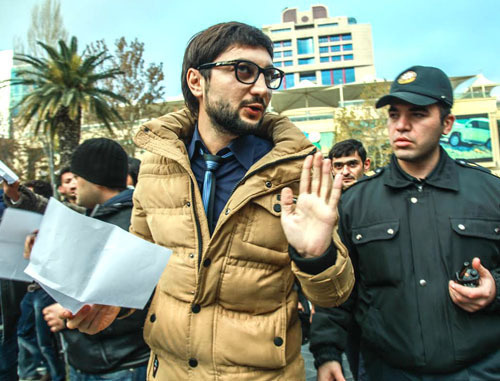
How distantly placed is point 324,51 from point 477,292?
88.9 meters

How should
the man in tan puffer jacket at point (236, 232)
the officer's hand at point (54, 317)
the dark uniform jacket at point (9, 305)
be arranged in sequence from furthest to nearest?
the dark uniform jacket at point (9, 305)
the officer's hand at point (54, 317)
the man in tan puffer jacket at point (236, 232)


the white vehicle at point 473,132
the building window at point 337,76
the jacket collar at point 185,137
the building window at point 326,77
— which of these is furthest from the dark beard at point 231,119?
the building window at point 326,77

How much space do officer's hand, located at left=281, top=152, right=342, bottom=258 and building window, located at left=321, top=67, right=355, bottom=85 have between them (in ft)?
277

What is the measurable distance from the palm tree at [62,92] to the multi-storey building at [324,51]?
68564 mm

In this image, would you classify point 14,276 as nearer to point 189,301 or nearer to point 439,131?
point 189,301

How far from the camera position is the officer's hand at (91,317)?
1.62 metres

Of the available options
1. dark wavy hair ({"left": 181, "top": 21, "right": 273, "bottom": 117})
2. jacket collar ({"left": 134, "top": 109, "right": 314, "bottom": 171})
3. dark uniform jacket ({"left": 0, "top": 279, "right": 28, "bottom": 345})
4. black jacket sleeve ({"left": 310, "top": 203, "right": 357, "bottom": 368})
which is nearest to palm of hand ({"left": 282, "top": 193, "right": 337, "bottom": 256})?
jacket collar ({"left": 134, "top": 109, "right": 314, "bottom": 171})

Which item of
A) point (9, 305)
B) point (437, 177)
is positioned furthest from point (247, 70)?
point (9, 305)

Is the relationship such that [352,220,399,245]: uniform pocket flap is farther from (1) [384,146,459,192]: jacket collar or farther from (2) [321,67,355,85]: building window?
(2) [321,67,355,85]: building window

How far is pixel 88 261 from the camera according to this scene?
4.43 ft

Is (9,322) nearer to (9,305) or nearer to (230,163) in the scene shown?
(9,305)

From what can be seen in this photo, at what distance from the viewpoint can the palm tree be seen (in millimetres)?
14852

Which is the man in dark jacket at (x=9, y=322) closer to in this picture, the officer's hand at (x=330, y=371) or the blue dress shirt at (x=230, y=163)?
the blue dress shirt at (x=230, y=163)

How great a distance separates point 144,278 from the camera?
4.50 feet
